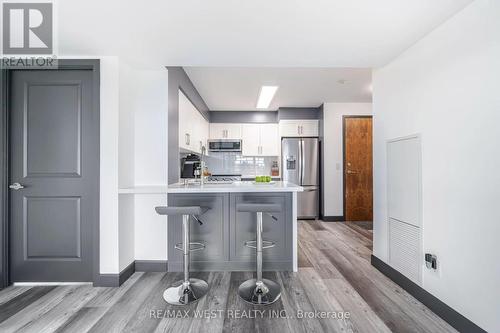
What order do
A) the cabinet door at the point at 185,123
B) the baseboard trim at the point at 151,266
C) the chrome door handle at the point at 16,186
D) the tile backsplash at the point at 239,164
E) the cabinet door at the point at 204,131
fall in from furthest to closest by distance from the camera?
the tile backsplash at the point at 239,164 < the cabinet door at the point at 204,131 < the cabinet door at the point at 185,123 < the baseboard trim at the point at 151,266 < the chrome door handle at the point at 16,186

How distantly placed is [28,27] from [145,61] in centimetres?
90

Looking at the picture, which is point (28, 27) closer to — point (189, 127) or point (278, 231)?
point (189, 127)

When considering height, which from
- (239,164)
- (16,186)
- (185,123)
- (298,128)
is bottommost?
(16,186)

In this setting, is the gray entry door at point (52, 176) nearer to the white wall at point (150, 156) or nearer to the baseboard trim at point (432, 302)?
the white wall at point (150, 156)

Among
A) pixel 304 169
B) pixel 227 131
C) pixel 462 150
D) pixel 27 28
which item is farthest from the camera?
pixel 227 131

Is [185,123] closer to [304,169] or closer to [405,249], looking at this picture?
[304,169]

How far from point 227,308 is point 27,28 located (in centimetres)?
279

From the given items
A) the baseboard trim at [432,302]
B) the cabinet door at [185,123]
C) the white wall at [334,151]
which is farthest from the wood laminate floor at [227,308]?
the white wall at [334,151]

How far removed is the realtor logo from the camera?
166 centimetres

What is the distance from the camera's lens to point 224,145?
5.43m

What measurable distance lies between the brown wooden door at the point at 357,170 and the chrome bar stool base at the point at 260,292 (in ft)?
10.7

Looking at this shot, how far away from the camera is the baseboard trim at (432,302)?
5.33 ft

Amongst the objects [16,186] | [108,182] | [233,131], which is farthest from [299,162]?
[16,186]

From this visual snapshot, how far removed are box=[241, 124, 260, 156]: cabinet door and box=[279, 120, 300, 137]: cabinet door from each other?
64 centimetres
